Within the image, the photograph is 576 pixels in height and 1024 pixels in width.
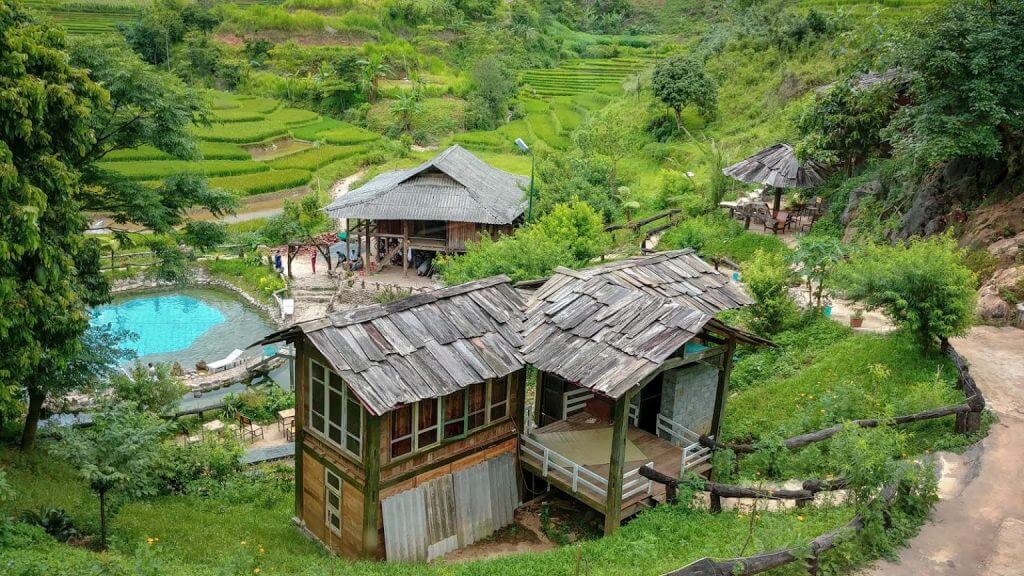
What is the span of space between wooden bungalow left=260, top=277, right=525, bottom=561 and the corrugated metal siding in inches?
0.7

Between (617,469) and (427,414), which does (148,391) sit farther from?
(617,469)

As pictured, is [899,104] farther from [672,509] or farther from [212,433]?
[212,433]

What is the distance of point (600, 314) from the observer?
13953 mm

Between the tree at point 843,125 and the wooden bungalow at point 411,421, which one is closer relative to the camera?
the wooden bungalow at point 411,421

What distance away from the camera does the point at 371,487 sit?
1305 cm

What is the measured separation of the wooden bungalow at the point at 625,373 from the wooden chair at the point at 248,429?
29.6ft

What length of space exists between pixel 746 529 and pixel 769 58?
4264cm

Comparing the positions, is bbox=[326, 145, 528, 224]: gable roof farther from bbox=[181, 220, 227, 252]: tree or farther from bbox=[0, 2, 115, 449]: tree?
bbox=[0, 2, 115, 449]: tree

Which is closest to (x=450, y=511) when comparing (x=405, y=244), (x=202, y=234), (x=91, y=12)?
(x=202, y=234)

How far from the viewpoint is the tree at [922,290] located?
16953 millimetres

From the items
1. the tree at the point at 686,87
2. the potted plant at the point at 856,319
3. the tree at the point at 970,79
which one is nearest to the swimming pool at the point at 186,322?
the potted plant at the point at 856,319

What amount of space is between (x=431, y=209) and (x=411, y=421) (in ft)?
67.1

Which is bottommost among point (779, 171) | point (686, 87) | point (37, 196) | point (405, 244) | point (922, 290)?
point (405, 244)

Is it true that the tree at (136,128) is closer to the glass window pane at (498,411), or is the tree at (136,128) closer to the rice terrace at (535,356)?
the rice terrace at (535,356)
